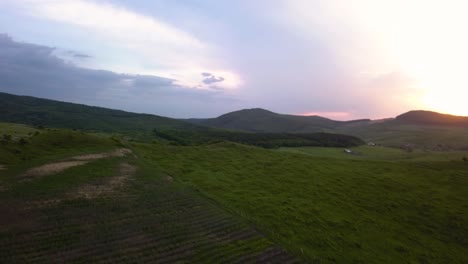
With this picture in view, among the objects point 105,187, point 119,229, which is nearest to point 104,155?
point 105,187

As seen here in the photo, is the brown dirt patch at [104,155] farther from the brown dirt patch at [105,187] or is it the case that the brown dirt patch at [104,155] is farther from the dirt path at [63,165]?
the brown dirt patch at [105,187]

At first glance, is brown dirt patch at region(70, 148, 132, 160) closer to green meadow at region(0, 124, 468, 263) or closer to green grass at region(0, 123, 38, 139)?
green meadow at region(0, 124, 468, 263)

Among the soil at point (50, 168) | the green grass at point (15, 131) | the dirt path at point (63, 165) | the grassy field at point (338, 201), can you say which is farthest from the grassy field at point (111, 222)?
the green grass at point (15, 131)

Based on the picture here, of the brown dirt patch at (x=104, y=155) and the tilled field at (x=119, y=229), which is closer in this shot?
the tilled field at (x=119, y=229)

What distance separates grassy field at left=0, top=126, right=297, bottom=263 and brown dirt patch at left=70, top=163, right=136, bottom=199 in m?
0.09

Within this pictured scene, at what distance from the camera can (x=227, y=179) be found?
4959cm

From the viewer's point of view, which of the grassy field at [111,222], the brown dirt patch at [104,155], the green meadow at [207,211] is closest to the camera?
the grassy field at [111,222]

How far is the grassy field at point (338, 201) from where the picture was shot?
32094 mm

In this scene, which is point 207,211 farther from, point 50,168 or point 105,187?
point 50,168

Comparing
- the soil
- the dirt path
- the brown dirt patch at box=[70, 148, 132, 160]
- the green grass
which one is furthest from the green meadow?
the green grass

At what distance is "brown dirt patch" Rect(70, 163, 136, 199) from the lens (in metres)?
29.9

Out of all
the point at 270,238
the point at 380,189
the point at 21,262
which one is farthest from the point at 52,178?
the point at 380,189

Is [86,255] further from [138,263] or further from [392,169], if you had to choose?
[392,169]

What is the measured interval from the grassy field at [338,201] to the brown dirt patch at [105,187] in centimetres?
827
